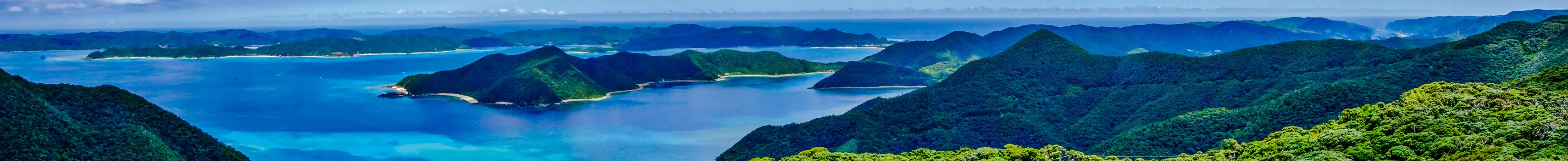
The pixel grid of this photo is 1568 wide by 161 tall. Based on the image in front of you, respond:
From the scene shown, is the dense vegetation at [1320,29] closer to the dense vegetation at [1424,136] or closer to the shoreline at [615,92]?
the shoreline at [615,92]

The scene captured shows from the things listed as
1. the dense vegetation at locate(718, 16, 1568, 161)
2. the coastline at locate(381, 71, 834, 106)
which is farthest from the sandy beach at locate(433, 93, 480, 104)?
the dense vegetation at locate(718, 16, 1568, 161)

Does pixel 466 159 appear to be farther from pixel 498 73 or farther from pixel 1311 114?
pixel 498 73

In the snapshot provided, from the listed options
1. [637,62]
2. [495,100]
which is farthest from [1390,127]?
[637,62]

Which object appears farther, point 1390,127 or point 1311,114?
point 1311,114

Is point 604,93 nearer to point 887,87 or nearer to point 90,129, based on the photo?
point 887,87

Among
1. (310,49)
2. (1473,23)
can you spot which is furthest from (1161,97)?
(1473,23)

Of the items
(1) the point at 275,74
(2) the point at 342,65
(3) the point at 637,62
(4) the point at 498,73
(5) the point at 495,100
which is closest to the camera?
(5) the point at 495,100
